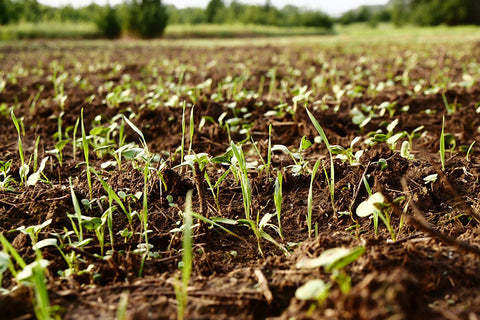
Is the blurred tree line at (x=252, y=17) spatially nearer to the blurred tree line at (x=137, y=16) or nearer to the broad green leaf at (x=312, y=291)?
the blurred tree line at (x=137, y=16)

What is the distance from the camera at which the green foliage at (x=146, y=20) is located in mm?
18469

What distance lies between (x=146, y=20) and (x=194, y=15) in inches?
689

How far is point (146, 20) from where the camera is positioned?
18469 millimetres

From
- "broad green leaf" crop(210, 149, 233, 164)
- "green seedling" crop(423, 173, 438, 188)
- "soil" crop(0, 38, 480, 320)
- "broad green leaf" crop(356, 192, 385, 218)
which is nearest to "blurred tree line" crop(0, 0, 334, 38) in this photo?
"soil" crop(0, 38, 480, 320)

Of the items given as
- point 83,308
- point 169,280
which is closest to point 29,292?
point 83,308

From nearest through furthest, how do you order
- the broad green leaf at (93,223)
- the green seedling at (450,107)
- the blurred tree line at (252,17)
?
1. the broad green leaf at (93,223)
2. the green seedling at (450,107)
3. the blurred tree line at (252,17)

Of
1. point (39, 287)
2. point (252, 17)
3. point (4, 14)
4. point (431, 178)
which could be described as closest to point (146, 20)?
point (4, 14)

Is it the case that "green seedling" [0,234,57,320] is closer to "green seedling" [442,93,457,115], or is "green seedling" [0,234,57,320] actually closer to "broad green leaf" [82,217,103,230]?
"broad green leaf" [82,217,103,230]

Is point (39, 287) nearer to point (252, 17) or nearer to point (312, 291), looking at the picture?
point (312, 291)

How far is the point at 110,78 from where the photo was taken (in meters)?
5.38

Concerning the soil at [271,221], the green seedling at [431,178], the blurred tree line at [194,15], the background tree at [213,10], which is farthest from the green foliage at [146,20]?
the green seedling at [431,178]

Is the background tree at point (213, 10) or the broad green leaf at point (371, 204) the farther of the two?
the background tree at point (213, 10)

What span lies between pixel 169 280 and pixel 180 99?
250 cm

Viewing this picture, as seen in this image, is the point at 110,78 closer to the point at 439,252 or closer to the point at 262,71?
the point at 262,71
